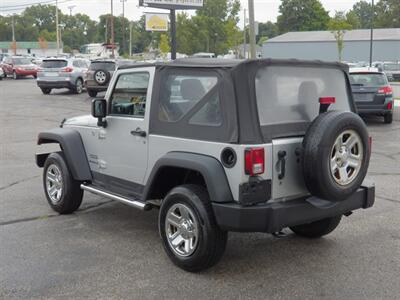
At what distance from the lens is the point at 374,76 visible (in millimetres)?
14398

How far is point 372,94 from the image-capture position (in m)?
14.1

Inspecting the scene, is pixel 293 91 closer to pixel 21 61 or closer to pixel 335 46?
pixel 21 61

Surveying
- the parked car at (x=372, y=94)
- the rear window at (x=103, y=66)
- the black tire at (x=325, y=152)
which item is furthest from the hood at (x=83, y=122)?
the rear window at (x=103, y=66)

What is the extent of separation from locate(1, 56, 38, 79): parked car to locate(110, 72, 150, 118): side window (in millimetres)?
32960

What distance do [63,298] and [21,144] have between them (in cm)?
822

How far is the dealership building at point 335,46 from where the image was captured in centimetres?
6419

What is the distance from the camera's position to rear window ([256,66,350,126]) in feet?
14.2

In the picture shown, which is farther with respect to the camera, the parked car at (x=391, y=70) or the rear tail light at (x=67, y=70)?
the parked car at (x=391, y=70)

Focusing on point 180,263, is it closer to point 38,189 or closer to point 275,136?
point 275,136

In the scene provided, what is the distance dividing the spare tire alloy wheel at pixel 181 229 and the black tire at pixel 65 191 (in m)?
1.85

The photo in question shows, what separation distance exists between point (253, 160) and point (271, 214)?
0.45 m

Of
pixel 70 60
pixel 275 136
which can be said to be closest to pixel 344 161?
pixel 275 136

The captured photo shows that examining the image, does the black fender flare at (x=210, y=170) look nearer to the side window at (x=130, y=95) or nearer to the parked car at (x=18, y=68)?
the side window at (x=130, y=95)

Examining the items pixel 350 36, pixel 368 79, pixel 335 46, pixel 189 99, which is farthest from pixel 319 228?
pixel 350 36
